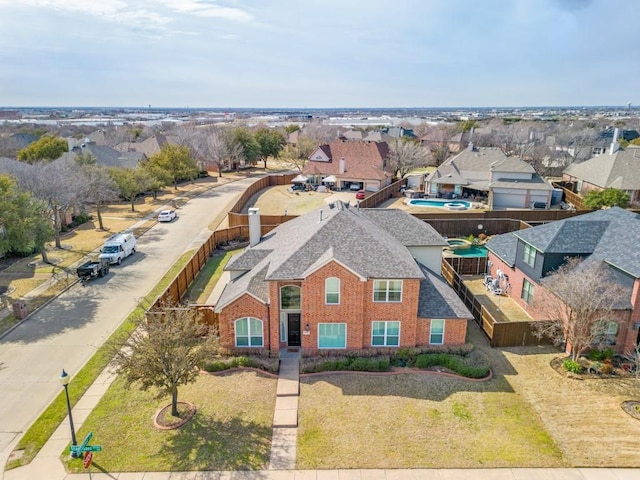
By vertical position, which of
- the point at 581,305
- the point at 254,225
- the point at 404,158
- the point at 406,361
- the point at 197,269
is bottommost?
the point at 406,361

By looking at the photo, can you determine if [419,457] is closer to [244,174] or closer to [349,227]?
[349,227]

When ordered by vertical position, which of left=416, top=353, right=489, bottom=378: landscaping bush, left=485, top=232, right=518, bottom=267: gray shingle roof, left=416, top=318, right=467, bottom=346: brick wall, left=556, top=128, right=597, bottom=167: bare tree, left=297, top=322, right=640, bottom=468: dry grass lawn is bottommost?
left=297, top=322, right=640, bottom=468: dry grass lawn

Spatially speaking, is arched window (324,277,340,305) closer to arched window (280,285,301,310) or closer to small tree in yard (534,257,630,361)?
arched window (280,285,301,310)

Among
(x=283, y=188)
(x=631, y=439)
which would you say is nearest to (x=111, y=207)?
(x=283, y=188)

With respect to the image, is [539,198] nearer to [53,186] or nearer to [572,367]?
[572,367]

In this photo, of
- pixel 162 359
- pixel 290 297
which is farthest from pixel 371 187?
pixel 162 359

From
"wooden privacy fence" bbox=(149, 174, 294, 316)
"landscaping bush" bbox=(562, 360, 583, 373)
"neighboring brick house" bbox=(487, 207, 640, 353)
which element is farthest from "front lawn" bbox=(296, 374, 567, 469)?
"wooden privacy fence" bbox=(149, 174, 294, 316)

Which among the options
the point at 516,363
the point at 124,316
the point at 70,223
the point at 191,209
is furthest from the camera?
the point at 191,209
